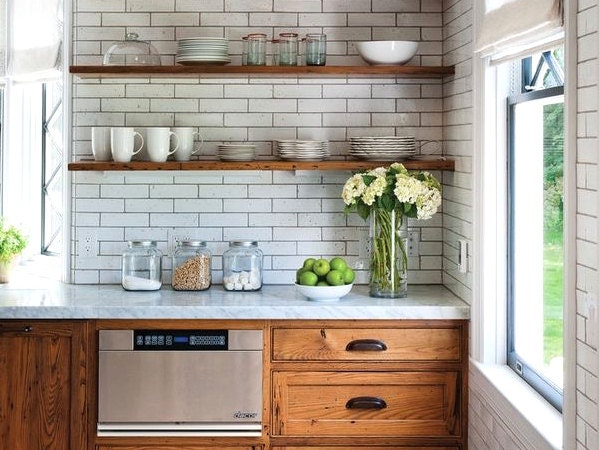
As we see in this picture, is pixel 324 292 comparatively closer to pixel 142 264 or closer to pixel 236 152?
pixel 236 152

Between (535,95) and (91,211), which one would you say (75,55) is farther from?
(535,95)

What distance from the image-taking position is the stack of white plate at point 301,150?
14.1 feet

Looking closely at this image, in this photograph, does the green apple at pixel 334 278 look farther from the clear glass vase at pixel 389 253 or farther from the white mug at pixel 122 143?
the white mug at pixel 122 143

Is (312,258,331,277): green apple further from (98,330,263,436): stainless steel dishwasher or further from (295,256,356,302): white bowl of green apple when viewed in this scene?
(98,330,263,436): stainless steel dishwasher

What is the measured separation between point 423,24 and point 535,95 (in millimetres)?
1320

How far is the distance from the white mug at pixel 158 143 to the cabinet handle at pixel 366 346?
1.21 m

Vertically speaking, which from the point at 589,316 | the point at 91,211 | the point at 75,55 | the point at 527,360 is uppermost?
the point at 75,55

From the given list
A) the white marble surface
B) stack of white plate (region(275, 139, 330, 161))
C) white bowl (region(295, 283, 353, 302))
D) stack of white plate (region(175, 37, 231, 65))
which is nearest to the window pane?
the white marble surface

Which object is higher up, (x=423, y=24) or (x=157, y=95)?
(x=423, y=24)

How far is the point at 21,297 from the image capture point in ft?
13.7

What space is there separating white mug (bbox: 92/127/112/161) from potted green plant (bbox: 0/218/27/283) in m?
0.66

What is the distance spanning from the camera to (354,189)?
412 centimetres

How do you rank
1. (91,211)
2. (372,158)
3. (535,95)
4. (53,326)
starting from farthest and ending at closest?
(91,211) < (372,158) < (53,326) < (535,95)

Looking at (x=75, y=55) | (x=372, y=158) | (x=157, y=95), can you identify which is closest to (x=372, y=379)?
(x=372, y=158)
